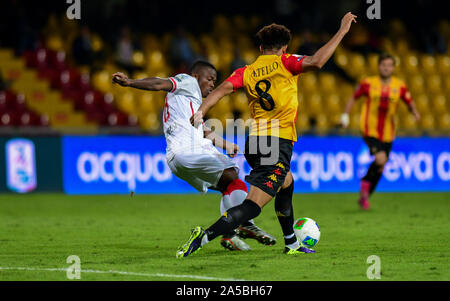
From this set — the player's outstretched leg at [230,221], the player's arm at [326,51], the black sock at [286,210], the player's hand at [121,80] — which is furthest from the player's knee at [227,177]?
the player's arm at [326,51]

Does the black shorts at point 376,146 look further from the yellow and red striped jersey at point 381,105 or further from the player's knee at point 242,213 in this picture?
the player's knee at point 242,213

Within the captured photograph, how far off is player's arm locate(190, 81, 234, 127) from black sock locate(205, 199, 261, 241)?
2.67 feet

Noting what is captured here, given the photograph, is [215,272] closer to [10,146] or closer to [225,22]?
[10,146]

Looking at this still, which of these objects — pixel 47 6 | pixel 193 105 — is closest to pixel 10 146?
pixel 47 6

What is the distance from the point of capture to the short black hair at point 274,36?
6.57 meters

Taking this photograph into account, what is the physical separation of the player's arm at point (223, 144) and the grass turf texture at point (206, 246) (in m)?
0.94

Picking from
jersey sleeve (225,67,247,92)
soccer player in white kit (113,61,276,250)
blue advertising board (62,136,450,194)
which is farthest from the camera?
blue advertising board (62,136,450,194)

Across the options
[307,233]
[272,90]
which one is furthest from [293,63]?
[307,233]

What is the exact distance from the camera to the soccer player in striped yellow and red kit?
11.8 meters

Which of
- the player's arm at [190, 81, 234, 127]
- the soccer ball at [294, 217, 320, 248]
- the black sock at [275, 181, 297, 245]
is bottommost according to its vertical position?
the soccer ball at [294, 217, 320, 248]

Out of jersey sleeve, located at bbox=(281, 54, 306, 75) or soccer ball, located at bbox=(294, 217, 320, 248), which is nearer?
jersey sleeve, located at bbox=(281, 54, 306, 75)

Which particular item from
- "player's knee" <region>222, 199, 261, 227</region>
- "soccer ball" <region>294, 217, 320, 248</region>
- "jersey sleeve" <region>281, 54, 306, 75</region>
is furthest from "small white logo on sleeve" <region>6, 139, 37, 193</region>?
"jersey sleeve" <region>281, 54, 306, 75</region>

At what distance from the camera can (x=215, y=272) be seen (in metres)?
5.84

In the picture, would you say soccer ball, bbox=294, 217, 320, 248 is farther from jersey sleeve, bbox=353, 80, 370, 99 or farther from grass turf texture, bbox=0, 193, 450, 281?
jersey sleeve, bbox=353, 80, 370, 99
